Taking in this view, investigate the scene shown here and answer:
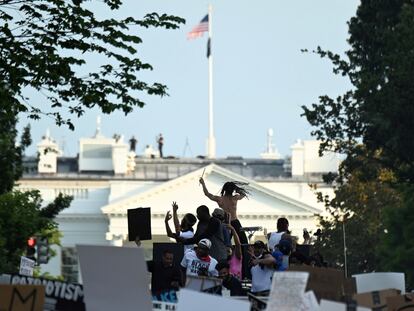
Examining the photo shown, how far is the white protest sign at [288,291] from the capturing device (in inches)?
386

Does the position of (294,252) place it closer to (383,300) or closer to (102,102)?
(102,102)

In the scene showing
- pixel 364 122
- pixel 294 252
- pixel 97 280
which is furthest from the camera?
pixel 364 122

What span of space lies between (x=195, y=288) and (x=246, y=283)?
808 cm

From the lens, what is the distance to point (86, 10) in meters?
21.0

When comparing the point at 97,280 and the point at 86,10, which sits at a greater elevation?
the point at 86,10

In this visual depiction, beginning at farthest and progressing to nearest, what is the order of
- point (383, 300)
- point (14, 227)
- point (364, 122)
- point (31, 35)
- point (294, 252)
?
point (364, 122) < point (14, 227) < point (31, 35) < point (294, 252) < point (383, 300)

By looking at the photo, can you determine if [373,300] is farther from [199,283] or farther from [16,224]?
[16,224]

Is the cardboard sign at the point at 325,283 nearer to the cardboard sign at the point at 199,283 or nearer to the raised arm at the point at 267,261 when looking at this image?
the cardboard sign at the point at 199,283

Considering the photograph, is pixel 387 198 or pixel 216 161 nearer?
pixel 387 198

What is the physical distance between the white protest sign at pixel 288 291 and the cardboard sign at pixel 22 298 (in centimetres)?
131

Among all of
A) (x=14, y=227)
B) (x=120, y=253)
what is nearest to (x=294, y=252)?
(x=120, y=253)

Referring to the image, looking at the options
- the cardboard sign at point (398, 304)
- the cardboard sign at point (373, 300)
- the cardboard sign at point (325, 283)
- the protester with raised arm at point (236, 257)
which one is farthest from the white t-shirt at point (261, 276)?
the cardboard sign at point (398, 304)

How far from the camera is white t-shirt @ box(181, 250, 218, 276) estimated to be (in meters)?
17.5

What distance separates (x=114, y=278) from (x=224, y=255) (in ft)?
31.1
